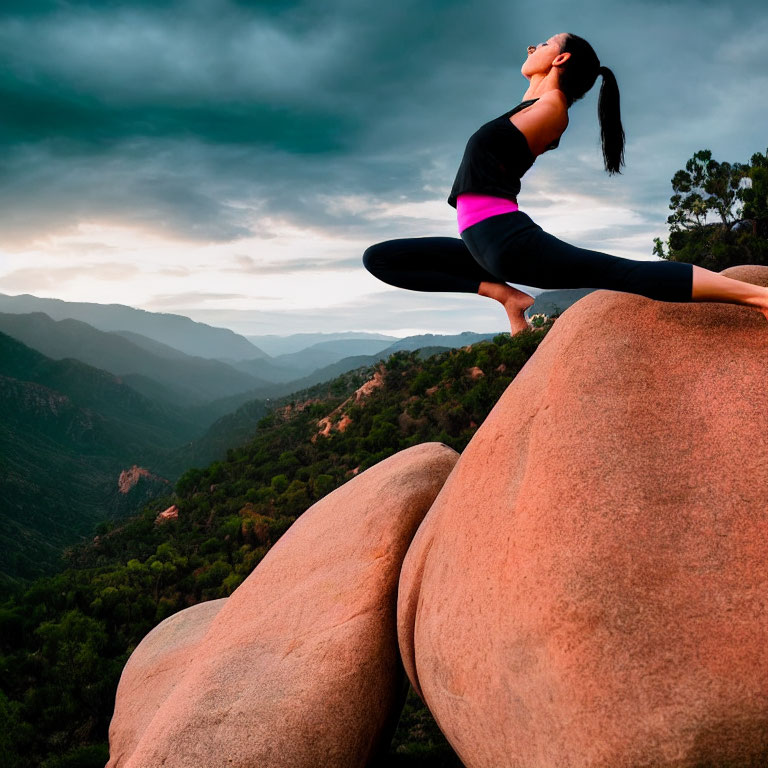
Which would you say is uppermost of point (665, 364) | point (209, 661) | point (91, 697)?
point (665, 364)

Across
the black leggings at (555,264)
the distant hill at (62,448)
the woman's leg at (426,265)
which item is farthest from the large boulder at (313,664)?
the distant hill at (62,448)

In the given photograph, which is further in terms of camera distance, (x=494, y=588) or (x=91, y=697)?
(x=91, y=697)

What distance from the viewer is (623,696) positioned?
254 centimetres

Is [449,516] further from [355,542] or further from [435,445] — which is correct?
[435,445]

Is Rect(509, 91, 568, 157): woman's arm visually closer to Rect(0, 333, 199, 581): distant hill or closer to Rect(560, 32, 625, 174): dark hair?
Rect(560, 32, 625, 174): dark hair

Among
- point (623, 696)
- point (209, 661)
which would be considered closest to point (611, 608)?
point (623, 696)

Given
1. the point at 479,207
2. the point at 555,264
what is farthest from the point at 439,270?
the point at 555,264

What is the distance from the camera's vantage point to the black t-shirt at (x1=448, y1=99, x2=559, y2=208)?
2926 millimetres

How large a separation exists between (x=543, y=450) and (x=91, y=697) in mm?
21246

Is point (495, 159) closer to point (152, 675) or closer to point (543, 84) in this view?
point (543, 84)

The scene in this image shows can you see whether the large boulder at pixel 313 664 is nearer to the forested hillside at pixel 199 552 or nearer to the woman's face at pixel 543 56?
the forested hillside at pixel 199 552

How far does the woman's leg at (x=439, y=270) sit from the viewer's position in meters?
3.44

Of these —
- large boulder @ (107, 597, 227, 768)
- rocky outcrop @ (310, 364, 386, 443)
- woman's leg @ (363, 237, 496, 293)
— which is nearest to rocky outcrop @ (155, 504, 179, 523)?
rocky outcrop @ (310, 364, 386, 443)

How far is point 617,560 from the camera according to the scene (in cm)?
270
